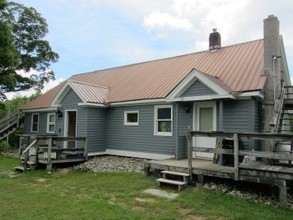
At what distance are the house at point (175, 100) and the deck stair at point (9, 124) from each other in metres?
3.25

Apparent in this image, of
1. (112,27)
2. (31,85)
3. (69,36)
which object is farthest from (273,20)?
(31,85)

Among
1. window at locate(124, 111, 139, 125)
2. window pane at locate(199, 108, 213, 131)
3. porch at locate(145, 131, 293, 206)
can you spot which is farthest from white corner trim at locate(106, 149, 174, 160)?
porch at locate(145, 131, 293, 206)

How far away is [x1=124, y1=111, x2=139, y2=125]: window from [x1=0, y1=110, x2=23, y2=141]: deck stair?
1049 centimetres

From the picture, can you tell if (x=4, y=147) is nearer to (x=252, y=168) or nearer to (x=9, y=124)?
(x=9, y=124)

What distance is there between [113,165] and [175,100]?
3.67 metres

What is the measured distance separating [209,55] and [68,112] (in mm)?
7832

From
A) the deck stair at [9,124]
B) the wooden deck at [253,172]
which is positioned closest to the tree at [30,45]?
the deck stair at [9,124]

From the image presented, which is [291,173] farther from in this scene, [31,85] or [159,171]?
[31,85]

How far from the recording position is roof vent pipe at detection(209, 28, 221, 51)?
14766 mm

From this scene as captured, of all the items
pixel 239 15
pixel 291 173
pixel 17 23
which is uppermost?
pixel 17 23

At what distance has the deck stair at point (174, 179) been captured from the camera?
25.7 feet

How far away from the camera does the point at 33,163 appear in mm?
11711

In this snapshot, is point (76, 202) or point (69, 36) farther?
point (69, 36)

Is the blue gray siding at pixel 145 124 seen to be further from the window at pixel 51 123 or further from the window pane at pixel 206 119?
the window at pixel 51 123
